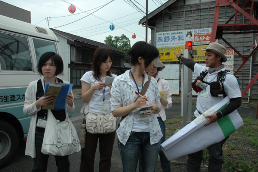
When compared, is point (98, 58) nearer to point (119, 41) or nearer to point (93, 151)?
point (93, 151)

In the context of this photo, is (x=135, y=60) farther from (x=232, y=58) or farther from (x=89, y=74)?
(x=232, y=58)

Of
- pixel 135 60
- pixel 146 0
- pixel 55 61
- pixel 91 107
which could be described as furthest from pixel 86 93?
pixel 146 0

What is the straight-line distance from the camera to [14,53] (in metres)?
3.51

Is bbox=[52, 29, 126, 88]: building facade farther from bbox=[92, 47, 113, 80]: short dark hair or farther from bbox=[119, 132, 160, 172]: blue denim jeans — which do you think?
bbox=[119, 132, 160, 172]: blue denim jeans

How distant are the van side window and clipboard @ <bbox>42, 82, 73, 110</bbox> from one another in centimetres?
193

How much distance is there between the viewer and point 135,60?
5.93 ft

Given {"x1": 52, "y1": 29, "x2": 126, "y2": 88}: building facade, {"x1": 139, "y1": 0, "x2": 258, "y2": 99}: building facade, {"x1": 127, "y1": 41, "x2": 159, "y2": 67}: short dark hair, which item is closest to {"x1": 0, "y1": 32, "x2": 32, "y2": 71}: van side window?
{"x1": 127, "y1": 41, "x2": 159, "y2": 67}: short dark hair

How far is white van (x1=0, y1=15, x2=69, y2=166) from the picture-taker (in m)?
3.25

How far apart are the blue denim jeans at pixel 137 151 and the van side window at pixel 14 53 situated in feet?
9.02

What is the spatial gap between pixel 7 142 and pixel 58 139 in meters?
1.97

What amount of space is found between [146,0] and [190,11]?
480cm

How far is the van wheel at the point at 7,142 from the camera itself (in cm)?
322

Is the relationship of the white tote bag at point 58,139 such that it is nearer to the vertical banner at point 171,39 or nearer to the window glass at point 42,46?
the window glass at point 42,46

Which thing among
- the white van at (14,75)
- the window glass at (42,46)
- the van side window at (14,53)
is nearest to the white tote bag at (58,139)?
the white van at (14,75)
